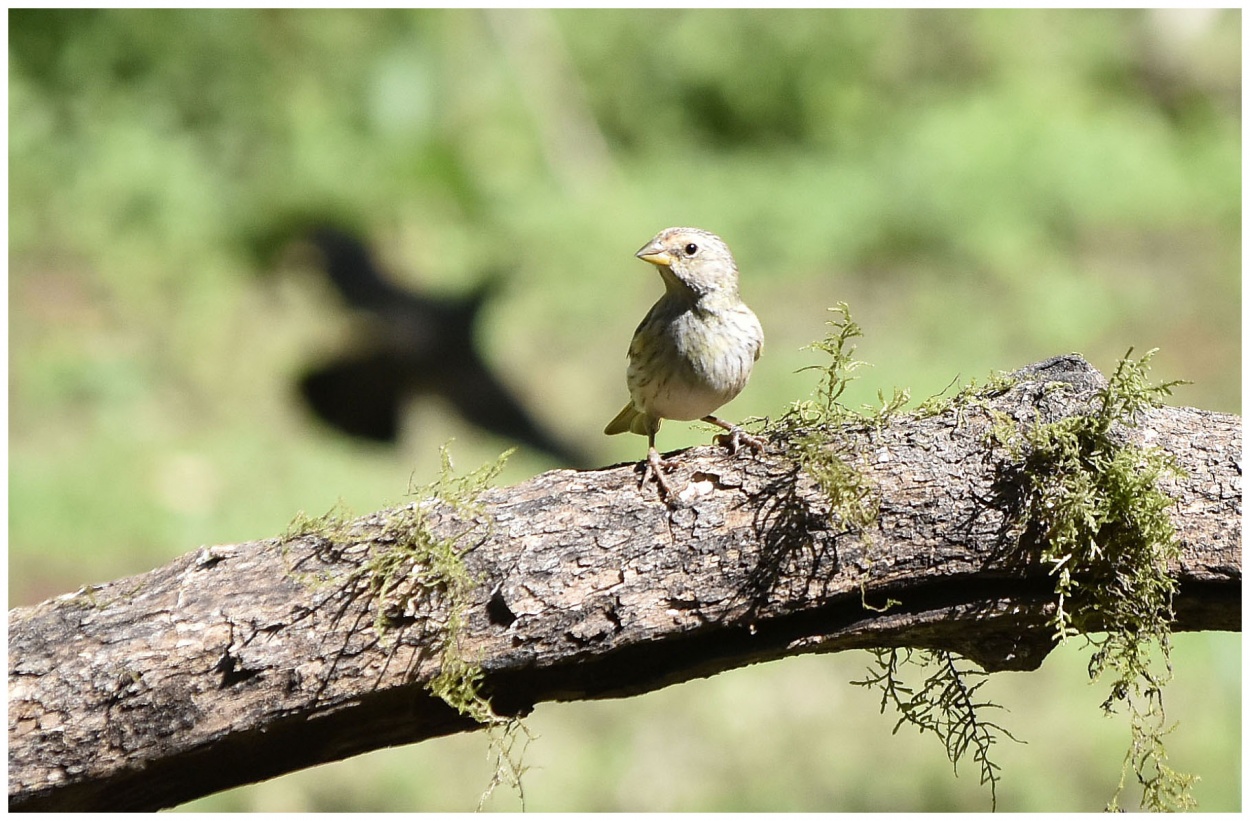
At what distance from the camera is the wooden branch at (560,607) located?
2818mm

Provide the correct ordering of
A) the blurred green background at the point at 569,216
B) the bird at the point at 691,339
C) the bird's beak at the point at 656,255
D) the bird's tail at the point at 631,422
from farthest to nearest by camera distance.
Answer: the blurred green background at the point at 569,216 < the bird's tail at the point at 631,422 < the bird's beak at the point at 656,255 < the bird at the point at 691,339

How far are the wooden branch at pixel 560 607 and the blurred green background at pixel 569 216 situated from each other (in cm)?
369

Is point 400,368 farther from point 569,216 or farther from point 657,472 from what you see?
point 657,472

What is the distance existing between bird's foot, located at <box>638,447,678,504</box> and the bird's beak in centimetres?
116

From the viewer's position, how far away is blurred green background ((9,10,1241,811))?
826cm

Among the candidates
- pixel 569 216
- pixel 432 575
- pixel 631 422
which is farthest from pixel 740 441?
pixel 569 216

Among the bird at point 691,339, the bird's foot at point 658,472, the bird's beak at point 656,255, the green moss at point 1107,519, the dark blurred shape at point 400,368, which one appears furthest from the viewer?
the dark blurred shape at point 400,368

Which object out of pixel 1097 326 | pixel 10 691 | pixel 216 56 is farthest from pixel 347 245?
pixel 10 691

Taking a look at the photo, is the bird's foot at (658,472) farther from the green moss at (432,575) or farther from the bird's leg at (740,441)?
the green moss at (432,575)

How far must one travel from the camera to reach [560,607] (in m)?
2.81

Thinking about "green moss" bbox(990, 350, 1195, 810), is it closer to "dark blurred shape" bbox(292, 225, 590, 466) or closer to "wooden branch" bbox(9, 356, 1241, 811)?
"wooden branch" bbox(9, 356, 1241, 811)

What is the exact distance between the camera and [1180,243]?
10.2m

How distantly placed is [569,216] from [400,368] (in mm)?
2080

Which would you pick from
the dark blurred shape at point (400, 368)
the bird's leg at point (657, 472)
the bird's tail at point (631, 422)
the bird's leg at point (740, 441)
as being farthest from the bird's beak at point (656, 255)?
the dark blurred shape at point (400, 368)
